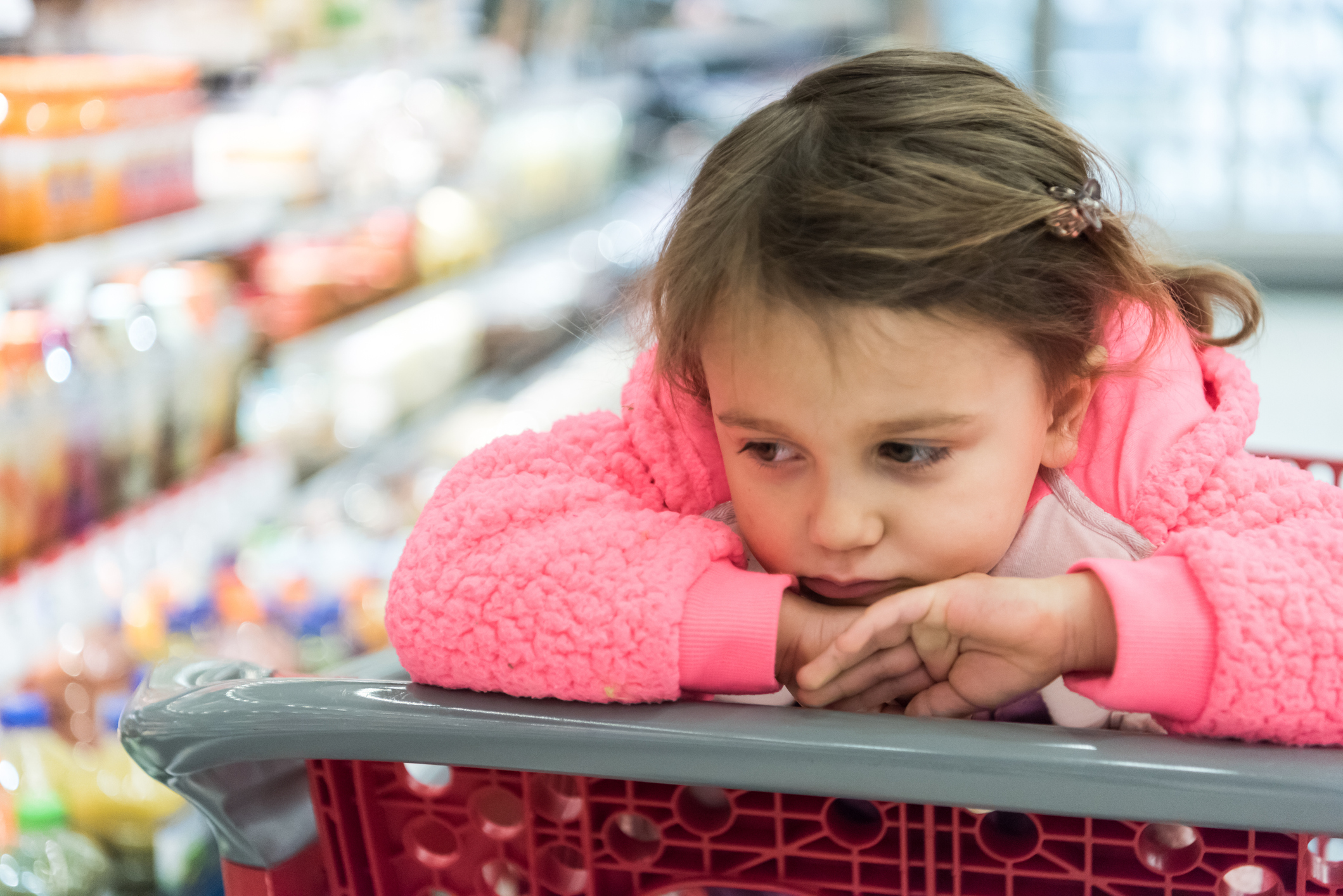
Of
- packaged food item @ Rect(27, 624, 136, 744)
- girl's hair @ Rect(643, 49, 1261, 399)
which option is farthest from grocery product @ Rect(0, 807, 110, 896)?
girl's hair @ Rect(643, 49, 1261, 399)

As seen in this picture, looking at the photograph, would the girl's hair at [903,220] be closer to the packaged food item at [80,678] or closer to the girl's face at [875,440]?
the girl's face at [875,440]

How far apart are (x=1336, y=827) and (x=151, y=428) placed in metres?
2.04

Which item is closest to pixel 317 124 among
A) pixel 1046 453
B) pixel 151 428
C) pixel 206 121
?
pixel 206 121

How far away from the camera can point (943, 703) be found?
91 centimetres

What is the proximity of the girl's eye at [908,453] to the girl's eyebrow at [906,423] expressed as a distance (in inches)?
0.9

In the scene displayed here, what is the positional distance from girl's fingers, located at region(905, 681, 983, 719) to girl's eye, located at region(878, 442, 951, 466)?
173 mm

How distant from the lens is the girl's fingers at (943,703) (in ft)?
2.96

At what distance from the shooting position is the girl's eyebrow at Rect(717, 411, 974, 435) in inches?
34.5

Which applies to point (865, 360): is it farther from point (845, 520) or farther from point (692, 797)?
point (692, 797)

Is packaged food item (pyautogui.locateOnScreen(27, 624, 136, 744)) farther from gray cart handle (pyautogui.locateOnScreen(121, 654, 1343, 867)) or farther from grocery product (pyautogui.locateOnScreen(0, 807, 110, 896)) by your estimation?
gray cart handle (pyautogui.locateOnScreen(121, 654, 1343, 867))

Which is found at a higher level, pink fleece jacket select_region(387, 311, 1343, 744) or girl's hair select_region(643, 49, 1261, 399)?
girl's hair select_region(643, 49, 1261, 399)

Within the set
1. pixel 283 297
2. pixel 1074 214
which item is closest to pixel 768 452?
pixel 1074 214

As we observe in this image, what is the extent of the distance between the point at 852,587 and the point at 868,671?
9 cm

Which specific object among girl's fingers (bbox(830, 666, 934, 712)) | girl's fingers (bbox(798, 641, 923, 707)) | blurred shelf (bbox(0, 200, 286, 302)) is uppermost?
blurred shelf (bbox(0, 200, 286, 302))
